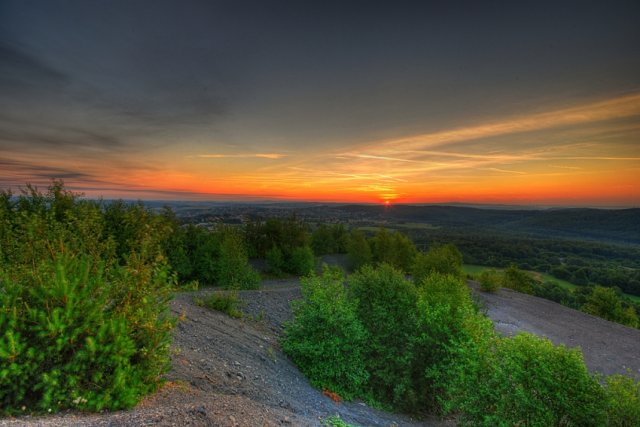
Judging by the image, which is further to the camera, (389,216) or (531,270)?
(389,216)

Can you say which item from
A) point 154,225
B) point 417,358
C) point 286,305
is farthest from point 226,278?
point 154,225

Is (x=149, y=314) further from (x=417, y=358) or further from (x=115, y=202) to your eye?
(x=115, y=202)

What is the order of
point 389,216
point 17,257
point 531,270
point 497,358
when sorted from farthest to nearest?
point 389,216 < point 531,270 < point 497,358 < point 17,257

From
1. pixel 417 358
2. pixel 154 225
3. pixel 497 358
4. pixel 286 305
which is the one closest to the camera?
pixel 154 225

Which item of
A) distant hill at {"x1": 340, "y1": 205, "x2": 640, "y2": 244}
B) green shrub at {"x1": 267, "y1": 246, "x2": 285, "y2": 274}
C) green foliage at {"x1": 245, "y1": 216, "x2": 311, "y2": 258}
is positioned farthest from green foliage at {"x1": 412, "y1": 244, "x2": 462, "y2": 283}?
distant hill at {"x1": 340, "y1": 205, "x2": 640, "y2": 244}

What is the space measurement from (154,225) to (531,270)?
8219cm

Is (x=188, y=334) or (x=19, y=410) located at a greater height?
(x=19, y=410)

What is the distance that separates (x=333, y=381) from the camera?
10789mm

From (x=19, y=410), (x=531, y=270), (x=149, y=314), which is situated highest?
(x=149, y=314)

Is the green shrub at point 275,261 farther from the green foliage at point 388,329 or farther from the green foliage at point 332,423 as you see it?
the green foliage at point 332,423

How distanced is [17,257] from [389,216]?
454ft

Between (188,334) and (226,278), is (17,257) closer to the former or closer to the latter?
(188,334)

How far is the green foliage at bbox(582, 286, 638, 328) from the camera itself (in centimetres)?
3478

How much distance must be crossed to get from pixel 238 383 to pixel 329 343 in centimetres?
341
